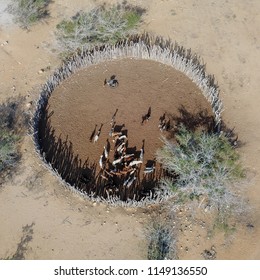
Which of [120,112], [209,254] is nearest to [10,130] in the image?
[120,112]

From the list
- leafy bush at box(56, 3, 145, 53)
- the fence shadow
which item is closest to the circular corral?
the fence shadow

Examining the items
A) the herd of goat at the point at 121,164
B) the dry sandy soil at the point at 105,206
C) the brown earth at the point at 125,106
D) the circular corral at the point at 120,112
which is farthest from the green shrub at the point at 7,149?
the herd of goat at the point at 121,164

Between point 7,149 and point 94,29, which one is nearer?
point 7,149

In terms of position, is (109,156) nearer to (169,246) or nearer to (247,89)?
(169,246)

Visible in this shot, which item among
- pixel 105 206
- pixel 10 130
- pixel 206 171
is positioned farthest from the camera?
pixel 10 130

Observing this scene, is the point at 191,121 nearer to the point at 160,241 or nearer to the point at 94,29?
the point at 160,241

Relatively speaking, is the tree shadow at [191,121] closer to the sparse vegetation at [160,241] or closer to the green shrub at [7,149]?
the sparse vegetation at [160,241]
